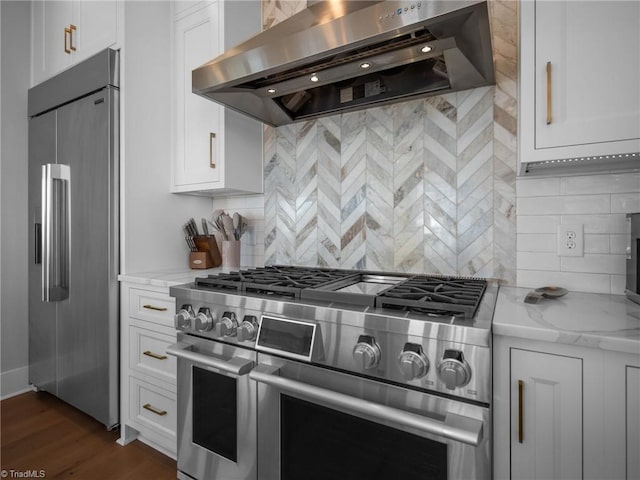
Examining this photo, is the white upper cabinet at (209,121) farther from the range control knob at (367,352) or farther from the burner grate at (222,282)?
the range control knob at (367,352)

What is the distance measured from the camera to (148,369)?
5.90ft

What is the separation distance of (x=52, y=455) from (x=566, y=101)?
9.25ft

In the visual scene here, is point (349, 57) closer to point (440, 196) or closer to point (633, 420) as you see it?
point (440, 196)

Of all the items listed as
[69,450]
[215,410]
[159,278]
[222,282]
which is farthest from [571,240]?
[69,450]

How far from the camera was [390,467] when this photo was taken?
1.02 metres

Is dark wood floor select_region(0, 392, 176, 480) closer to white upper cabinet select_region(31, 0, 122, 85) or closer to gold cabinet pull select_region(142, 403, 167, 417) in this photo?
gold cabinet pull select_region(142, 403, 167, 417)

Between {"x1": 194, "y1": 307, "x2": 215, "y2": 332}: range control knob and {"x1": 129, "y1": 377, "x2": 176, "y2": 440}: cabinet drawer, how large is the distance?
0.53 meters

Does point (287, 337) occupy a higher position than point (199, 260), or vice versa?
point (199, 260)

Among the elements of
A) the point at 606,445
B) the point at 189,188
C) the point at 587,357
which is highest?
the point at 189,188

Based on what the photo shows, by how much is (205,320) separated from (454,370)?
3.16ft

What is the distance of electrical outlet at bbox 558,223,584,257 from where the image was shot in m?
1.39

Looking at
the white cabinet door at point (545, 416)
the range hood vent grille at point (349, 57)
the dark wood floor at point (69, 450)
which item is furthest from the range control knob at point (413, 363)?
the dark wood floor at point (69, 450)

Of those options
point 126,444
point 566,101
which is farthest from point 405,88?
point 126,444

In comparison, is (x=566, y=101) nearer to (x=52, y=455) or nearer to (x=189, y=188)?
(x=189, y=188)
